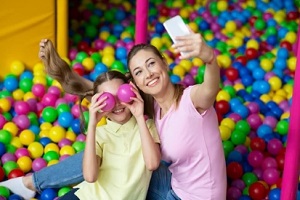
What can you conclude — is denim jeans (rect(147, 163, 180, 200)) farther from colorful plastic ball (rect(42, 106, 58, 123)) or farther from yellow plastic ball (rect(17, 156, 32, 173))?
colorful plastic ball (rect(42, 106, 58, 123))

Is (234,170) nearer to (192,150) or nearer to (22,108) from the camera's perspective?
(192,150)

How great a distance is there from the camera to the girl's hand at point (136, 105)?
1687 mm

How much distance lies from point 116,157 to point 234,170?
55 centimetres

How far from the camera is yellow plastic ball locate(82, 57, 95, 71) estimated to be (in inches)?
109

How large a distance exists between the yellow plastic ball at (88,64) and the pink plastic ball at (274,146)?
949 millimetres

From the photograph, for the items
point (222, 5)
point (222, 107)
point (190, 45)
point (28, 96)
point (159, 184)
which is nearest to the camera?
point (190, 45)

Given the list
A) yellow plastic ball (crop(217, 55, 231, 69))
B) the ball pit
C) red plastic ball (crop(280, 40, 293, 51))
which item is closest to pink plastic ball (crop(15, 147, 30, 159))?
the ball pit

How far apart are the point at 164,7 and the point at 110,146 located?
167 cm

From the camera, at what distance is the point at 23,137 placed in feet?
7.68

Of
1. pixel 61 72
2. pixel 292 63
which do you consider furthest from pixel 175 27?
pixel 292 63

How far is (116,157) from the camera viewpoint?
1.80 meters

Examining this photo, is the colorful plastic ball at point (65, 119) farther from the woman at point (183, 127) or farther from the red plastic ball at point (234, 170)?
the red plastic ball at point (234, 170)

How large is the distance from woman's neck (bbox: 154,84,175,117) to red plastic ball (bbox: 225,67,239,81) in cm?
102

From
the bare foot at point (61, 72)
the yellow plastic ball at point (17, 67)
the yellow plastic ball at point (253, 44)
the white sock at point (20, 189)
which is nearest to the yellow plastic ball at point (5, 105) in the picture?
the yellow plastic ball at point (17, 67)
